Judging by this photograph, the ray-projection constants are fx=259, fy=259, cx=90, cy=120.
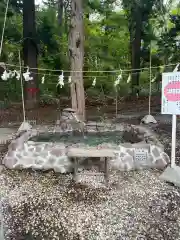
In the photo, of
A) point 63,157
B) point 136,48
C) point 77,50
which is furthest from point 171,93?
point 136,48

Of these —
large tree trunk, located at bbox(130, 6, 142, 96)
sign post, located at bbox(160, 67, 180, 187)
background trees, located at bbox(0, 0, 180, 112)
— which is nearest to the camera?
sign post, located at bbox(160, 67, 180, 187)

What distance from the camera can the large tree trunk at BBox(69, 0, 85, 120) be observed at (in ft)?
18.0

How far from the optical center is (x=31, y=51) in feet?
28.3

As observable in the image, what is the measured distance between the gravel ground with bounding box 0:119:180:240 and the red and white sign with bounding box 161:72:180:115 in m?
0.94

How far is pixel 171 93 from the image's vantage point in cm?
348

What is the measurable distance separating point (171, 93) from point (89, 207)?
1.84 m

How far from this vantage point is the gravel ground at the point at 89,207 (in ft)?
7.90

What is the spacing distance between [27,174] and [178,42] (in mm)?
5500

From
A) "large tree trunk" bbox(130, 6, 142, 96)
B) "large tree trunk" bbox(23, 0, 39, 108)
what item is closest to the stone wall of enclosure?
"large tree trunk" bbox(23, 0, 39, 108)

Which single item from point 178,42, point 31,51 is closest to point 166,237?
point 178,42

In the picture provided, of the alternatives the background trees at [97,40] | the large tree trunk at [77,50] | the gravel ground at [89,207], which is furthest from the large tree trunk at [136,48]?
the gravel ground at [89,207]

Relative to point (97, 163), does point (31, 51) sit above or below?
above

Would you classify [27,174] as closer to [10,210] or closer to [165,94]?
[10,210]

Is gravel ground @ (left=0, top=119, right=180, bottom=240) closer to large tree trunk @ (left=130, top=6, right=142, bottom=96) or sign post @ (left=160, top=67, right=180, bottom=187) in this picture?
sign post @ (left=160, top=67, right=180, bottom=187)
